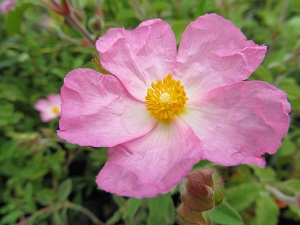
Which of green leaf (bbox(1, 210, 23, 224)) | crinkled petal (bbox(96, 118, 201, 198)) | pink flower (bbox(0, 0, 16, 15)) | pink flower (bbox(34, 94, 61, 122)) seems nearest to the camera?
crinkled petal (bbox(96, 118, 201, 198))

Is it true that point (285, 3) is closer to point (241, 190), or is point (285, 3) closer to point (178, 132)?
point (241, 190)

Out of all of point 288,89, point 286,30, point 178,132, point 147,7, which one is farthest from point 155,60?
point 286,30

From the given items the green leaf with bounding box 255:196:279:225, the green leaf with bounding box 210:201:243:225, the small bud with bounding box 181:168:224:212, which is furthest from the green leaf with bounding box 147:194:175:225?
the green leaf with bounding box 255:196:279:225

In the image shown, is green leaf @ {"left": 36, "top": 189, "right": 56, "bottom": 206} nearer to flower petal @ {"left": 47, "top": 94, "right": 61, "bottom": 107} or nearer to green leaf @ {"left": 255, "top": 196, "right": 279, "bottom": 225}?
flower petal @ {"left": 47, "top": 94, "right": 61, "bottom": 107}

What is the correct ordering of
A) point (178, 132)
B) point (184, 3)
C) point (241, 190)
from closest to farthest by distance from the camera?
1. point (178, 132)
2. point (241, 190)
3. point (184, 3)

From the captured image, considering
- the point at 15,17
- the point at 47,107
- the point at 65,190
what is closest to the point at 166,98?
the point at 65,190

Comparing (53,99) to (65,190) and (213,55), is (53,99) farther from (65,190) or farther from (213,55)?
(213,55)

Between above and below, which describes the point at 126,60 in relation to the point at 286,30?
above
